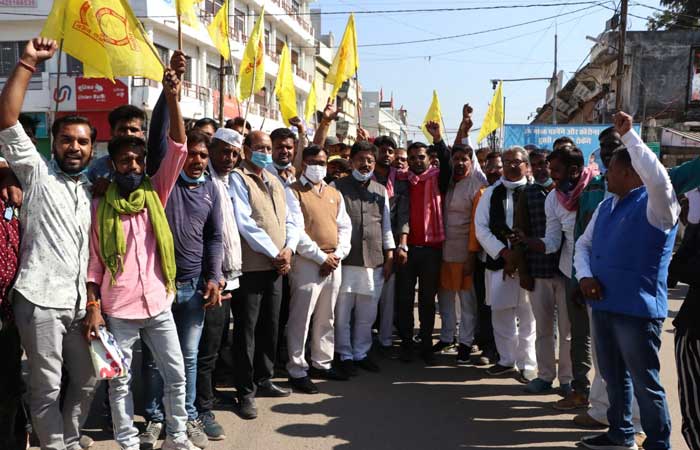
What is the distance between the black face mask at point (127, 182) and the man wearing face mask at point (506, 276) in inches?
131

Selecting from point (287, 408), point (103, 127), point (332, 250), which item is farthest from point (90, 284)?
point (103, 127)

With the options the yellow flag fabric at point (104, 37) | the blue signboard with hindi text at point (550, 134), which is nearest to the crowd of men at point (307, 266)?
the yellow flag fabric at point (104, 37)

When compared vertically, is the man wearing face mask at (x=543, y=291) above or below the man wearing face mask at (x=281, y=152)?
below

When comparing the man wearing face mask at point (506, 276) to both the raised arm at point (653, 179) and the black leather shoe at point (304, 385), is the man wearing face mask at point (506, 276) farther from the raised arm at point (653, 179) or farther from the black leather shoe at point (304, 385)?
the raised arm at point (653, 179)

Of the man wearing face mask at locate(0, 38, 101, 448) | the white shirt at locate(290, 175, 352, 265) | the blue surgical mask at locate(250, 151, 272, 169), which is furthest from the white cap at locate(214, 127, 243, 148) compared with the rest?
the man wearing face mask at locate(0, 38, 101, 448)

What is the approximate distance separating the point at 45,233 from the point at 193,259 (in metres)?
1.00

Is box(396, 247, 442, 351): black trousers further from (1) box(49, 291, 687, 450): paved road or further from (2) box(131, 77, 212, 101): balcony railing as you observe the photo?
(2) box(131, 77, 212, 101): balcony railing

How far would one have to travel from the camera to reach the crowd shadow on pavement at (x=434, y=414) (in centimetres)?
425

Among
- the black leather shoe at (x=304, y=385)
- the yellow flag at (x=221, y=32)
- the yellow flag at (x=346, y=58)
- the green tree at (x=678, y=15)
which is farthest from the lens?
Answer: the green tree at (x=678, y=15)

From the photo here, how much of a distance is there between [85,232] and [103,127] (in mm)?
19413

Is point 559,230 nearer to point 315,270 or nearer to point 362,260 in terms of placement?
point 362,260

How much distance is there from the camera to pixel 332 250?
5.57 meters

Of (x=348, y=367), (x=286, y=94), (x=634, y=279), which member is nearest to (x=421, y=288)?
(x=348, y=367)

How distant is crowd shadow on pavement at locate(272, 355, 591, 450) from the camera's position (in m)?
4.25
